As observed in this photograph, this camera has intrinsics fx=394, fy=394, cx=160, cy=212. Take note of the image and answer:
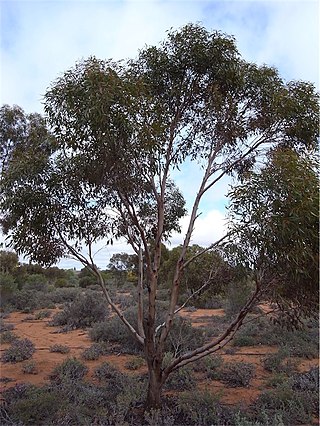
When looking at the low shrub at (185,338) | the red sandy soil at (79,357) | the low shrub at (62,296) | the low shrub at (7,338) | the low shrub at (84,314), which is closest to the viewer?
the red sandy soil at (79,357)

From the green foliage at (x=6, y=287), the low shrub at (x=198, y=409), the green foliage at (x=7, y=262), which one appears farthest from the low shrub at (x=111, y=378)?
the green foliage at (x=7, y=262)

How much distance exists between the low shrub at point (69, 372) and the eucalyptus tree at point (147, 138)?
244cm

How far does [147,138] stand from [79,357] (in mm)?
6977

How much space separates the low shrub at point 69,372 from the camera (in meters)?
8.02

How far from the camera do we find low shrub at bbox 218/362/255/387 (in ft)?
26.1

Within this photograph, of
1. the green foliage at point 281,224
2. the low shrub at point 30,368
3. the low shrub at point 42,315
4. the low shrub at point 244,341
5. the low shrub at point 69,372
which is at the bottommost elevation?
the low shrub at point 30,368

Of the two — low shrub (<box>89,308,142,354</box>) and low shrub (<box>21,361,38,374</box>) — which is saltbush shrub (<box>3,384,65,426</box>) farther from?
low shrub (<box>89,308,142,354</box>)

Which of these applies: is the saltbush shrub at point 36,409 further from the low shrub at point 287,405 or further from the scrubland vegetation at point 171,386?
the low shrub at point 287,405

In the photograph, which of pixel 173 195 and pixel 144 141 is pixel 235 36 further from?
pixel 173 195

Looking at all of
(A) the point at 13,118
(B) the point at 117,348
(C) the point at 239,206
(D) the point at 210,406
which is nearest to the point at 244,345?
(B) the point at 117,348

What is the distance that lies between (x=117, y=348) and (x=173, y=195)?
546 cm

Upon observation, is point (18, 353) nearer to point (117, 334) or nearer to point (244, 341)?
point (117, 334)

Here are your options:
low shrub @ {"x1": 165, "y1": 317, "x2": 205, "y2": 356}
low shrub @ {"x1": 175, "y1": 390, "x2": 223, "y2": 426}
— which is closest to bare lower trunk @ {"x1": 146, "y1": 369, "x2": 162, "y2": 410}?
low shrub @ {"x1": 175, "y1": 390, "x2": 223, "y2": 426}

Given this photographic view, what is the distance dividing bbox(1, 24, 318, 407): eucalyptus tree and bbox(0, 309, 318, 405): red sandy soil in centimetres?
187
